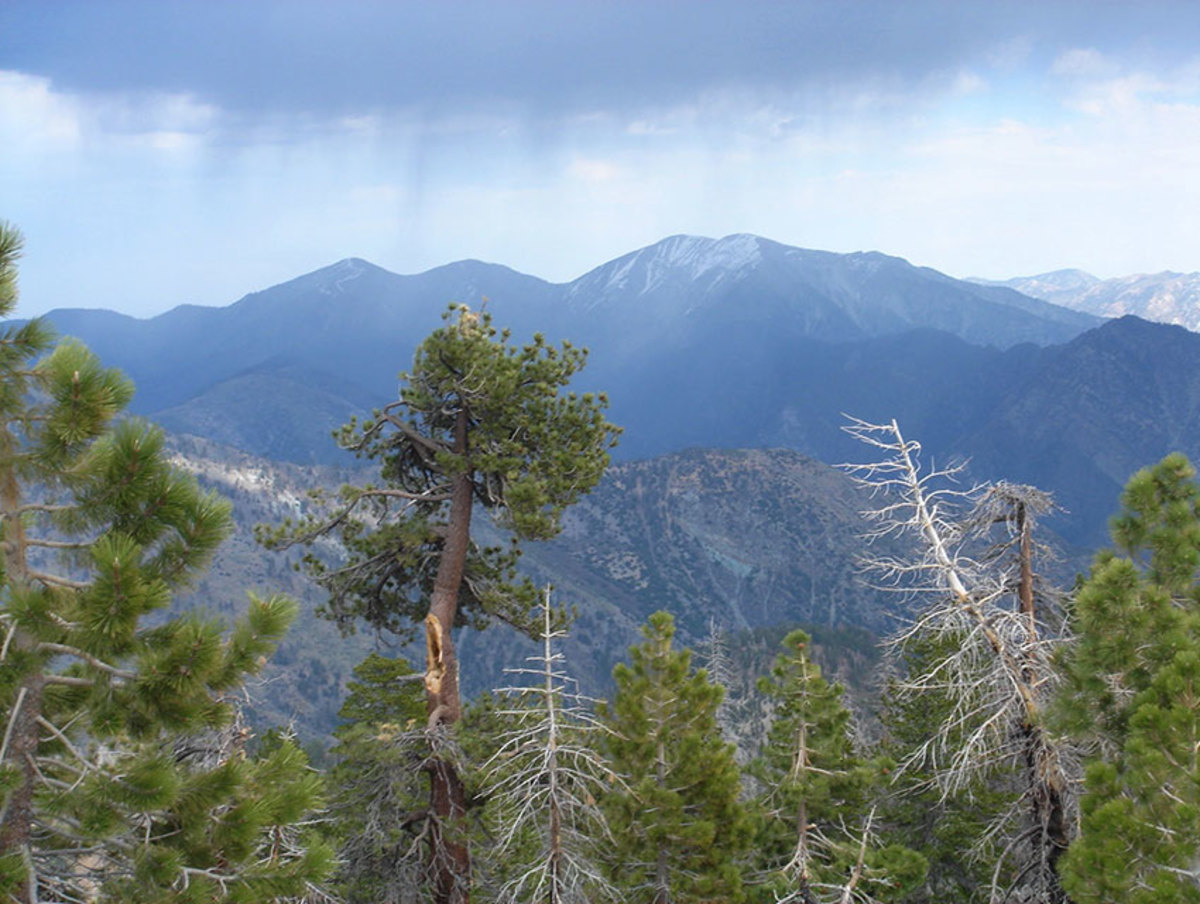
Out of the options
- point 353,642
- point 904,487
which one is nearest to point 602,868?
point 904,487

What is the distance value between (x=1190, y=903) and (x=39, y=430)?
9.95 meters

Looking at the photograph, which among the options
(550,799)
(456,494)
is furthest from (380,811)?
(456,494)

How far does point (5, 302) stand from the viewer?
6.61 m

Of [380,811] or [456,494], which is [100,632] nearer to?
[380,811]

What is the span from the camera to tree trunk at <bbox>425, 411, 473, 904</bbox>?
13820 millimetres

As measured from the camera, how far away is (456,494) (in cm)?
1540

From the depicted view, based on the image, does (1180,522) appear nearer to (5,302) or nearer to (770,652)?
(5,302)

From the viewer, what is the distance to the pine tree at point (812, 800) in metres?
14.4

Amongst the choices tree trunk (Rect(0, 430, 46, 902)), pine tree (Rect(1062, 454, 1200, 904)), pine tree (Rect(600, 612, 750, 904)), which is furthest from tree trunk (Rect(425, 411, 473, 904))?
pine tree (Rect(1062, 454, 1200, 904))

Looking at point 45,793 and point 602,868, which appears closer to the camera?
point 45,793

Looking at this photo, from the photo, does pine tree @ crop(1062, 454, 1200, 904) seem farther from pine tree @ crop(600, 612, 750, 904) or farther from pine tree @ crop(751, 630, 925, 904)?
pine tree @ crop(600, 612, 750, 904)

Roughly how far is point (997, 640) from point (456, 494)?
29.4ft

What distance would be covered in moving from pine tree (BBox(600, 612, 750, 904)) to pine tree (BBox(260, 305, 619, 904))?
251cm

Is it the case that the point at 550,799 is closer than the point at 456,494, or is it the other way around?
the point at 550,799
